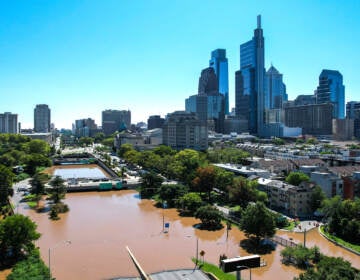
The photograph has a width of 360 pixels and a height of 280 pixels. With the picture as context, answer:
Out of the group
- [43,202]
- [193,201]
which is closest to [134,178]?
[43,202]

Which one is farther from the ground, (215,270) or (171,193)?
(171,193)

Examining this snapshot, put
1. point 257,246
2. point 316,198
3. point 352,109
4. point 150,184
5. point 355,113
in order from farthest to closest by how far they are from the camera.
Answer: point 352,109 < point 355,113 < point 150,184 < point 316,198 < point 257,246

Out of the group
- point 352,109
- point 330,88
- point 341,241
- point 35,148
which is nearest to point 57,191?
point 341,241

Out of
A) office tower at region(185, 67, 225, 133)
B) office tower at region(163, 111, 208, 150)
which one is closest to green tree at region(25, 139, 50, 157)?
office tower at region(163, 111, 208, 150)

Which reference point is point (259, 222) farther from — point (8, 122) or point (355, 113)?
point (8, 122)

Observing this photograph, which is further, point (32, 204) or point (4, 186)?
point (32, 204)

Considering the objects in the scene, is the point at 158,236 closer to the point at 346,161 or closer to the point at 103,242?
the point at 103,242

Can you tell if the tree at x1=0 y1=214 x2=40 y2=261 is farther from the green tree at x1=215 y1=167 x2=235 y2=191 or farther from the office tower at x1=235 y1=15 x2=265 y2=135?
the office tower at x1=235 y1=15 x2=265 y2=135
